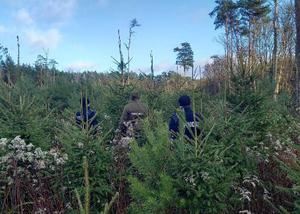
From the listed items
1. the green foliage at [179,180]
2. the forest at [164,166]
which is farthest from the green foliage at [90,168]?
the green foliage at [179,180]

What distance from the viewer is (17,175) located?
529 cm

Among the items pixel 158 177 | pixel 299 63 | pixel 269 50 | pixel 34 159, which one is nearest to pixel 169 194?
pixel 158 177

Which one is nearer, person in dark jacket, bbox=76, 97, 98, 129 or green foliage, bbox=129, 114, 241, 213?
green foliage, bbox=129, 114, 241, 213

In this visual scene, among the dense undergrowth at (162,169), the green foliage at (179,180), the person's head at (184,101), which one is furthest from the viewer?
the person's head at (184,101)

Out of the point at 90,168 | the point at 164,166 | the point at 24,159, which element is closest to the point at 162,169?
the point at 164,166

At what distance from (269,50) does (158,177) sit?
1677 inches

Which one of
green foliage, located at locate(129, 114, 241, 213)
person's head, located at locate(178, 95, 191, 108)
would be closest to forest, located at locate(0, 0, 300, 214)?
green foliage, located at locate(129, 114, 241, 213)

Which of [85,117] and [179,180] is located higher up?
[85,117]

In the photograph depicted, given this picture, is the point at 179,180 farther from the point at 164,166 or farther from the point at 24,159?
the point at 24,159

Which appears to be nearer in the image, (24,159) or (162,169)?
(162,169)

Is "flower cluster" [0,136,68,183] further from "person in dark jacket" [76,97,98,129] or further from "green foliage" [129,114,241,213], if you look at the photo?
"green foliage" [129,114,241,213]

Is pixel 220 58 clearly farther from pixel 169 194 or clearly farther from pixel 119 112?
pixel 169 194

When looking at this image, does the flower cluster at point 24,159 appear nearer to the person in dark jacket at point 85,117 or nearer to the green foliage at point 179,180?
the person in dark jacket at point 85,117

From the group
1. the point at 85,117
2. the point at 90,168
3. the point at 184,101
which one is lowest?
the point at 90,168
